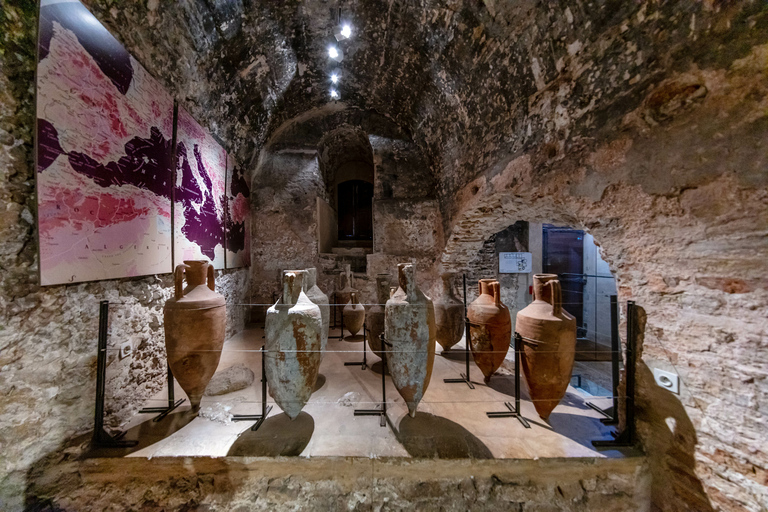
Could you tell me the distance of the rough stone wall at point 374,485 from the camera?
6.43 feet

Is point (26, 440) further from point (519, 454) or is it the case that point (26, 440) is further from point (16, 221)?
→ point (519, 454)

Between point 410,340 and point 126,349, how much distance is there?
256cm

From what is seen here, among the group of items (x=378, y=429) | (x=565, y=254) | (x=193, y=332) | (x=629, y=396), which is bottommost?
(x=378, y=429)

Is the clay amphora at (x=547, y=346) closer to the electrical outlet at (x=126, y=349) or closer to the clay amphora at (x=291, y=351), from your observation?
the clay amphora at (x=291, y=351)

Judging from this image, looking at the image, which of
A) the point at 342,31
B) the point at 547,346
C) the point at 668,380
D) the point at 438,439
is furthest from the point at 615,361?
Answer: the point at 342,31

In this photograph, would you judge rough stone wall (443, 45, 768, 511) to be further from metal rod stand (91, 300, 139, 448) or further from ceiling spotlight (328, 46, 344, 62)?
ceiling spotlight (328, 46, 344, 62)

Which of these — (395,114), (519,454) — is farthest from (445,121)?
(519,454)

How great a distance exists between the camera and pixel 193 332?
224 cm

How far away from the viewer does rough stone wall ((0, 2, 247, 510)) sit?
1594mm

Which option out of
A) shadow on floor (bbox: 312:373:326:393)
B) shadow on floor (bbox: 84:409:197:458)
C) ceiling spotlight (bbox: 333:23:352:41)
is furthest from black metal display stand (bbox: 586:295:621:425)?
ceiling spotlight (bbox: 333:23:352:41)

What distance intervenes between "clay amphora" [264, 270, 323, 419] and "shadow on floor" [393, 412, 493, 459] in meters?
0.91

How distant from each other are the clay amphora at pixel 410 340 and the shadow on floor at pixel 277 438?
90cm

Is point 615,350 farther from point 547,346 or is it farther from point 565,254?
point 565,254

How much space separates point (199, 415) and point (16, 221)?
198 centimetres
